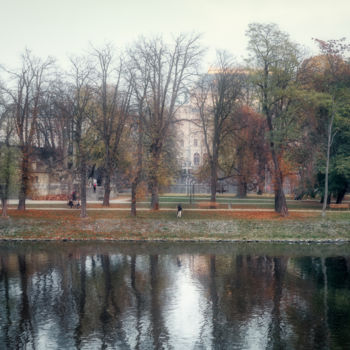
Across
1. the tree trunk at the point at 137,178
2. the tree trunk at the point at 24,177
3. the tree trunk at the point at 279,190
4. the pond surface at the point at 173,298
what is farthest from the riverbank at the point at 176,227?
the pond surface at the point at 173,298

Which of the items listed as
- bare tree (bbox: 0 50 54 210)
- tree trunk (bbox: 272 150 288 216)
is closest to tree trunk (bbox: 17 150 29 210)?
bare tree (bbox: 0 50 54 210)

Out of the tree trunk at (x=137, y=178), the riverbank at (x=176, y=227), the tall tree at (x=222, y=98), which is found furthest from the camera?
the tall tree at (x=222, y=98)

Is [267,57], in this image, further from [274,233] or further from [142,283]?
[142,283]

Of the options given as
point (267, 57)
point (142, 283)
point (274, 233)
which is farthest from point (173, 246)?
point (267, 57)

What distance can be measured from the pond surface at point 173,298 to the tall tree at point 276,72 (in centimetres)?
1135

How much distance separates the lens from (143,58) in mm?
46844

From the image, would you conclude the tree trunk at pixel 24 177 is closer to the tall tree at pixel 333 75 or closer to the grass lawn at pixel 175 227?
the grass lawn at pixel 175 227

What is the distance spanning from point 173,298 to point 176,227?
61.3ft

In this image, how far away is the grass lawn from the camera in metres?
40.5

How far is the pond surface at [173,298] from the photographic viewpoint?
1766cm

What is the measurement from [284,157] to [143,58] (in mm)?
15974

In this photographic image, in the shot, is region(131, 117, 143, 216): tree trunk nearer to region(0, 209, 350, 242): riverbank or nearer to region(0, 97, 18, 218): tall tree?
region(0, 209, 350, 242): riverbank

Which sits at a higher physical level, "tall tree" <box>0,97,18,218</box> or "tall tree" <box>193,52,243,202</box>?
"tall tree" <box>193,52,243,202</box>

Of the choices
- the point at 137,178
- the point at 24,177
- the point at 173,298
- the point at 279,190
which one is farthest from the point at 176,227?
the point at 173,298
